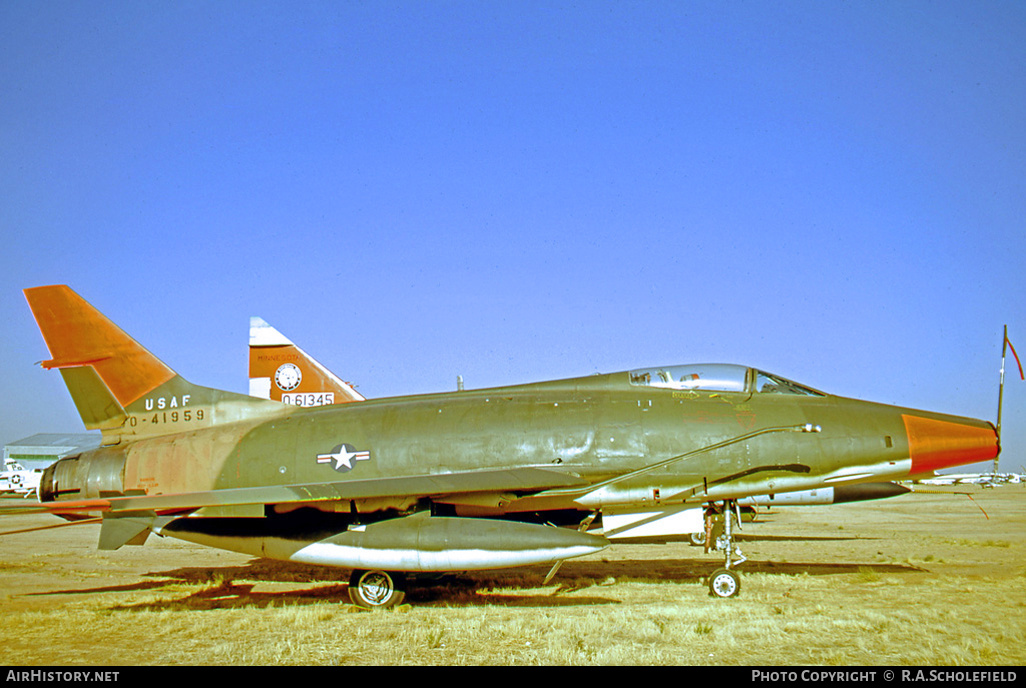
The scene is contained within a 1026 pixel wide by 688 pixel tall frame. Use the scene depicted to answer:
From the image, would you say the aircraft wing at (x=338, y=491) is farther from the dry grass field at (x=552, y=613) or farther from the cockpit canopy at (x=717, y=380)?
the cockpit canopy at (x=717, y=380)

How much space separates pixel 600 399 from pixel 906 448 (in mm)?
4165

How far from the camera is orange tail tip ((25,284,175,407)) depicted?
12.1m

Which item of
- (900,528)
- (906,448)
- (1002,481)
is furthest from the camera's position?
(1002,481)

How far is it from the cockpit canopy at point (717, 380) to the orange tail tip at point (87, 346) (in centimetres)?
796

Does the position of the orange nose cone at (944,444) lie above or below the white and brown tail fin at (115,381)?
below

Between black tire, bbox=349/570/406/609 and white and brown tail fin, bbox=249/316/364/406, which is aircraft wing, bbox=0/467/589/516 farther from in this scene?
white and brown tail fin, bbox=249/316/364/406

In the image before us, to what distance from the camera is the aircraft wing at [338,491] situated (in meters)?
8.70

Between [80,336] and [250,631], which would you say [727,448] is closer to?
[250,631]

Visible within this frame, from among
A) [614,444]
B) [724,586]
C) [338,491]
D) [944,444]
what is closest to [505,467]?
[614,444]

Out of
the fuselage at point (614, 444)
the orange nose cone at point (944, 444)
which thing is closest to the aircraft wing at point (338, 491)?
the fuselage at point (614, 444)

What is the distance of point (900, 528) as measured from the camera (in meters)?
22.7

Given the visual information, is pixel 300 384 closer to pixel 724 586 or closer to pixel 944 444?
pixel 724 586

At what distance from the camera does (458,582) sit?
12.4 m

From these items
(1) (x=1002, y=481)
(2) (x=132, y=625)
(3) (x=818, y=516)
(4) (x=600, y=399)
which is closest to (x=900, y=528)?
(3) (x=818, y=516)
